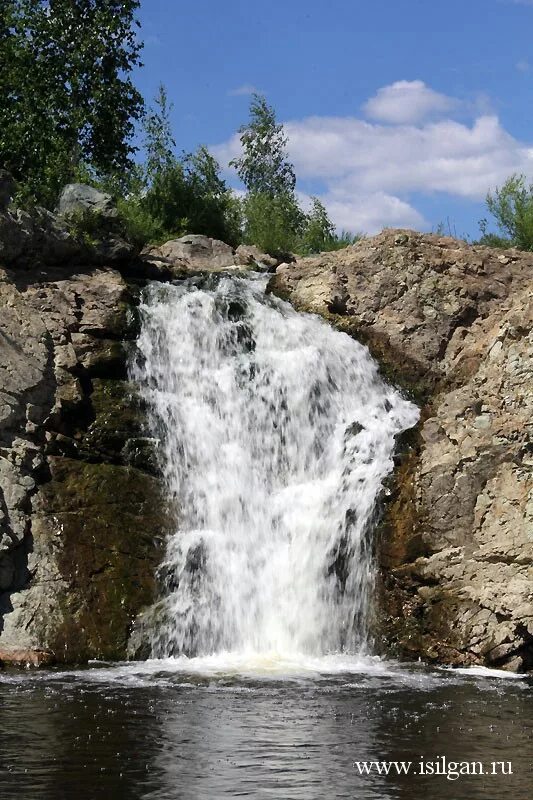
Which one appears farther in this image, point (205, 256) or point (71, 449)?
point (205, 256)

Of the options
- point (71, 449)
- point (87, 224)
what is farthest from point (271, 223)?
point (71, 449)

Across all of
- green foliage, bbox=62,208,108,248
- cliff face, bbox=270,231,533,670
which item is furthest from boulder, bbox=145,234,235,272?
cliff face, bbox=270,231,533,670

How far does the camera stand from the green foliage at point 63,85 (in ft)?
122

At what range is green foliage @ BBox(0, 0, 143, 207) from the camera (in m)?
37.2

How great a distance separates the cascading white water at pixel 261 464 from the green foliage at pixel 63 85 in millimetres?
14563

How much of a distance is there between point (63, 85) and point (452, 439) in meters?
24.2

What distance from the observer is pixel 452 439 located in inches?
805

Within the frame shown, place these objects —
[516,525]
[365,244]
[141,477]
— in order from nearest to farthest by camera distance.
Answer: [516,525]
[141,477]
[365,244]

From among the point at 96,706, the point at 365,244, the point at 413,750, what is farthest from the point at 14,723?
the point at 365,244

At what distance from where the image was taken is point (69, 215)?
2530cm

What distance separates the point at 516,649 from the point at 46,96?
2792 centimetres

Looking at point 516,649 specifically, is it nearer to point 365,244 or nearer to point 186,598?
point 186,598

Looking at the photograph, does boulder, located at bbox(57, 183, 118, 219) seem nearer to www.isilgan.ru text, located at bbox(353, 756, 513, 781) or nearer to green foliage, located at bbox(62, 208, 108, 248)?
green foliage, located at bbox(62, 208, 108, 248)

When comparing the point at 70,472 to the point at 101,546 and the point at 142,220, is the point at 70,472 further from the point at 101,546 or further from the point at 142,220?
the point at 142,220
